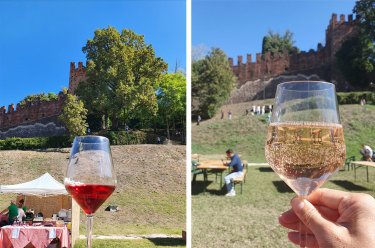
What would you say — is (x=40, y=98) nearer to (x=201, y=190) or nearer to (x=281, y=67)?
(x=201, y=190)

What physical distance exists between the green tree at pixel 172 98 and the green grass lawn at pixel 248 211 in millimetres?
959

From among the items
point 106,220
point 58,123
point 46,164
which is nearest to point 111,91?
point 58,123

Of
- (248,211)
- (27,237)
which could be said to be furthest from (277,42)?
(27,237)

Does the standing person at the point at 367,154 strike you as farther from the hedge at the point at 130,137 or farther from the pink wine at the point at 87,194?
the pink wine at the point at 87,194

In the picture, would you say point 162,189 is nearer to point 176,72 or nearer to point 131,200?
point 131,200

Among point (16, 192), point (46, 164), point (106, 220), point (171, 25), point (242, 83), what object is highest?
point (242, 83)

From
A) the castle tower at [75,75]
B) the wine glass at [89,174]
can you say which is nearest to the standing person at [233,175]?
the castle tower at [75,75]

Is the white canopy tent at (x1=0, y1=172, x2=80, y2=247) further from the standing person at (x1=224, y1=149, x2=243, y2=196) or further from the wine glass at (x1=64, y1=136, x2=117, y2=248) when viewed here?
the wine glass at (x1=64, y1=136, x2=117, y2=248)

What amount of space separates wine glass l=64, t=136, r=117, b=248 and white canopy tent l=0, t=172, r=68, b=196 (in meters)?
3.57

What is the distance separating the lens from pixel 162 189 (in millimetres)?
4301

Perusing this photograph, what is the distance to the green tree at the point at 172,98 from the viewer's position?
4070 millimetres

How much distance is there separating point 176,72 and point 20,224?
1952 millimetres

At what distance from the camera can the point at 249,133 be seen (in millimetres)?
11383

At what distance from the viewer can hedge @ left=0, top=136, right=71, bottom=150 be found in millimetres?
4223
